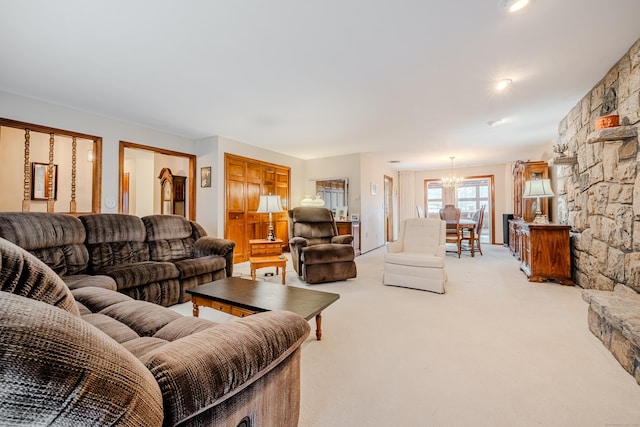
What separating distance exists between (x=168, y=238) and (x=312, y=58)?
2654 millimetres

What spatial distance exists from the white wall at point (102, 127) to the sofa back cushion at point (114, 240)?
1.23 meters

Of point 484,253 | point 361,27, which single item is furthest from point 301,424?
point 484,253

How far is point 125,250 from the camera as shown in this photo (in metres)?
3.00

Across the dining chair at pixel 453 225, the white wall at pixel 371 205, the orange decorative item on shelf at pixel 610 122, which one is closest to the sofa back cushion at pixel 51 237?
the white wall at pixel 371 205

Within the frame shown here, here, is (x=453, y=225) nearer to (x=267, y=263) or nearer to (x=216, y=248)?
(x=267, y=263)

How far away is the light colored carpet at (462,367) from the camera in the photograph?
137cm

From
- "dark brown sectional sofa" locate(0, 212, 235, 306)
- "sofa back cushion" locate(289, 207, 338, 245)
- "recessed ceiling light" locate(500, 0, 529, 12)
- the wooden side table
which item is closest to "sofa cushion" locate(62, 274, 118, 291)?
"dark brown sectional sofa" locate(0, 212, 235, 306)

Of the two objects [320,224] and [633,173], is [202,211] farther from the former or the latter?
[633,173]

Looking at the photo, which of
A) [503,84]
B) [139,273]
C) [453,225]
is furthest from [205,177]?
[453,225]

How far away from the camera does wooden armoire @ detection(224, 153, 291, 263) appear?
202 inches

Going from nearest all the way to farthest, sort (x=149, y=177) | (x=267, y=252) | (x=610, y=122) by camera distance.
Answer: (x=610, y=122) → (x=267, y=252) → (x=149, y=177)

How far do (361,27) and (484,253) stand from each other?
5.91 meters

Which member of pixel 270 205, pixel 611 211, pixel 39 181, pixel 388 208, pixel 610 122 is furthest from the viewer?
pixel 388 208

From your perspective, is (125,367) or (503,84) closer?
(125,367)
